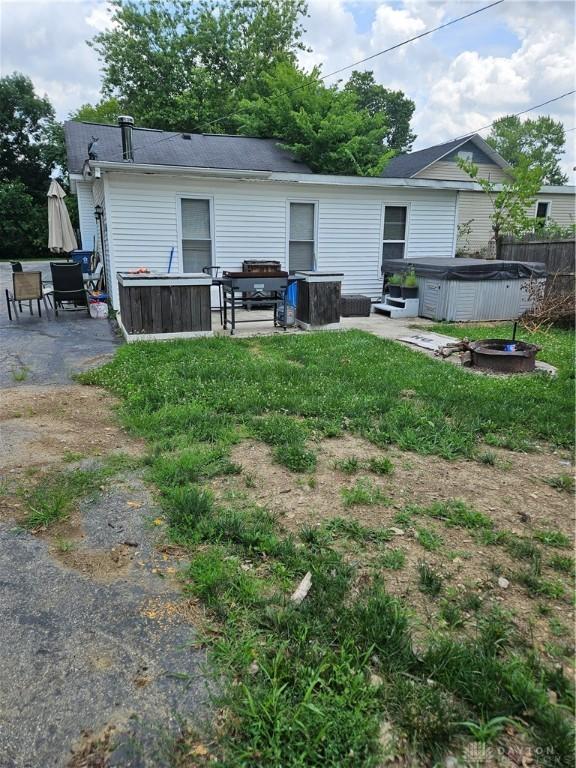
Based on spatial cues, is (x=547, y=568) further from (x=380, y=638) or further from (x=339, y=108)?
(x=339, y=108)

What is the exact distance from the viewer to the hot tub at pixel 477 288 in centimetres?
896

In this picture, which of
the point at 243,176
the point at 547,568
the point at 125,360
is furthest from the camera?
the point at 243,176

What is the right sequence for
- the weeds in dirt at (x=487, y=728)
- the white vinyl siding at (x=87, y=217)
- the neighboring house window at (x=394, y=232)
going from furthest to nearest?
the white vinyl siding at (x=87, y=217), the neighboring house window at (x=394, y=232), the weeds in dirt at (x=487, y=728)

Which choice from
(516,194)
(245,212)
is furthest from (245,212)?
(516,194)

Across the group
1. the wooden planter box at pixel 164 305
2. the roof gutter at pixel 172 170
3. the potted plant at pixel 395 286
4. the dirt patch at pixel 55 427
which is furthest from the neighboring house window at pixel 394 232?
the dirt patch at pixel 55 427

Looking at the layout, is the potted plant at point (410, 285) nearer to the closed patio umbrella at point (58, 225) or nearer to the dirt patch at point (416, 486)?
the dirt patch at point (416, 486)

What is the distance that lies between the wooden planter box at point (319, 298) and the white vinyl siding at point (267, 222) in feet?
7.64

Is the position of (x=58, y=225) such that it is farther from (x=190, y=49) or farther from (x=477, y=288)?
(x=190, y=49)

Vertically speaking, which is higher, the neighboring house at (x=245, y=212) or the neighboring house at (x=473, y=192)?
the neighboring house at (x=473, y=192)

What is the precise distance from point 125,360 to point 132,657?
456cm

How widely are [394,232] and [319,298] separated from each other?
4.00m

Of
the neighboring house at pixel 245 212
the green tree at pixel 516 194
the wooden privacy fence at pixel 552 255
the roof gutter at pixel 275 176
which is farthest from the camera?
the green tree at pixel 516 194

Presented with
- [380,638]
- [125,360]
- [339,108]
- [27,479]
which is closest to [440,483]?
[380,638]

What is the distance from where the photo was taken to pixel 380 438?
371cm
